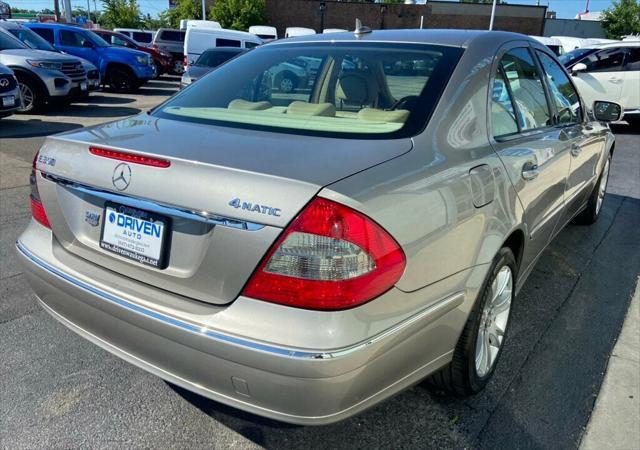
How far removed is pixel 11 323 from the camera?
10.0 ft

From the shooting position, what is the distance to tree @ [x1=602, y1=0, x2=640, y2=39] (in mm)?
40375

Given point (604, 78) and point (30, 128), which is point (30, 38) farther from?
point (604, 78)

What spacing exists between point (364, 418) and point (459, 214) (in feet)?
3.43

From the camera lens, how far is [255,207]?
5.36 ft

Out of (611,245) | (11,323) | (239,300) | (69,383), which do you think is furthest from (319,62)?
(611,245)

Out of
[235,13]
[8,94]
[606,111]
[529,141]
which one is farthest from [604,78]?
[235,13]

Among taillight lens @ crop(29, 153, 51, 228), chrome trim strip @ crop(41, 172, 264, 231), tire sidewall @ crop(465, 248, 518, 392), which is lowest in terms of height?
tire sidewall @ crop(465, 248, 518, 392)

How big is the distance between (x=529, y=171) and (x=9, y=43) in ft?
38.7

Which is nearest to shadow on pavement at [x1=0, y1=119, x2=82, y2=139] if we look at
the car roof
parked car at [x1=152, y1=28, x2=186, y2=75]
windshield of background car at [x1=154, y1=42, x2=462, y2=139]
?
windshield of background car at [x1=154, y1=42, x2=462, y2=139]

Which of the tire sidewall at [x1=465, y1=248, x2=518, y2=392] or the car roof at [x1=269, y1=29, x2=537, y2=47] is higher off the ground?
the car roof at [x1=269, y1=29, x2=537, y2=47]

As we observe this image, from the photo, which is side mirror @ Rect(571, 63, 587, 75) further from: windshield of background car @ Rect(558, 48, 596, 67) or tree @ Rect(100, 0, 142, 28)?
tree @ Rect(100, 0, 142, 28)

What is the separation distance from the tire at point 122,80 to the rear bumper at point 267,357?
49.1ft

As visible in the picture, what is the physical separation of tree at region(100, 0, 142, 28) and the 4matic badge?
1972 inches

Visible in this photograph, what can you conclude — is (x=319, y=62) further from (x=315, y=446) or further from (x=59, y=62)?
(x=59, y=62)
